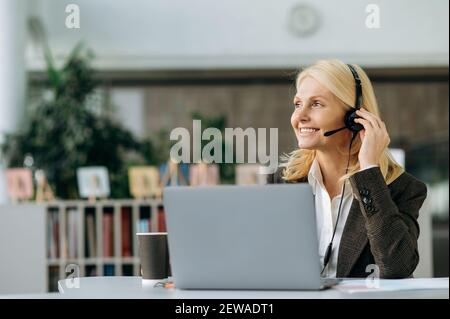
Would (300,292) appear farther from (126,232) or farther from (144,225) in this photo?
(126,232)

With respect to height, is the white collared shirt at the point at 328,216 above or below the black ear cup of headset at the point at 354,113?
below

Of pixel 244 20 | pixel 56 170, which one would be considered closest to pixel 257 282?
pixel 56 170

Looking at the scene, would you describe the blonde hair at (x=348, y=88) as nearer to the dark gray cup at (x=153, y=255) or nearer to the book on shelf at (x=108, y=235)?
the dark gray cup at (x=153, y=255)

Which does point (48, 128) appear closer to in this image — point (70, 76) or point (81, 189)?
point (70, 76)

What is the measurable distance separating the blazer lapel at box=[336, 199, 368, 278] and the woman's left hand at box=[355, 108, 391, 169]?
139 millimetres

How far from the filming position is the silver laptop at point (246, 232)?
1.36 metres

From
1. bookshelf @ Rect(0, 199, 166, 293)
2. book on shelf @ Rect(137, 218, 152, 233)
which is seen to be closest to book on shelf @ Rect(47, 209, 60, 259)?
bookshelf @ Rect(0, 199, 166, 293)

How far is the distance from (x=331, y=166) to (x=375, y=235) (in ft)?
1.14

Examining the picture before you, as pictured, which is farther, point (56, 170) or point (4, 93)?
point (4, 93)

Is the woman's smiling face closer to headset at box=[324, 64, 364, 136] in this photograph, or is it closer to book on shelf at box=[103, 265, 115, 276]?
headset at box=[324, 64, 364, 136]

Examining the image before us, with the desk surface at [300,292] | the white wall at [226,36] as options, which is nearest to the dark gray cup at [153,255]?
the desk surface at [300,292]

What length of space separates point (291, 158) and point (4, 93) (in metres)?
4.82

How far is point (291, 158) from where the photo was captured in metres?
2.07

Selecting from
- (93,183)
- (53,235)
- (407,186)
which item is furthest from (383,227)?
(93,183)
